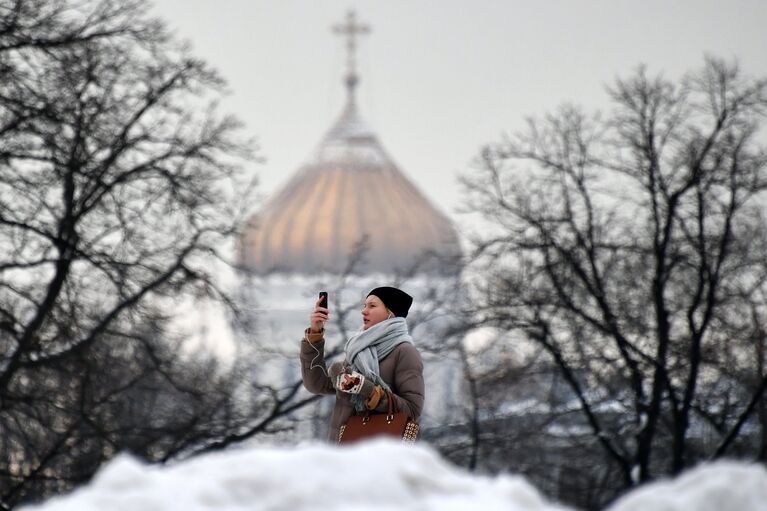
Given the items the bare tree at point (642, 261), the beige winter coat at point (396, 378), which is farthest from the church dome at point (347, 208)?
the beige winter coat at point (396, 378)

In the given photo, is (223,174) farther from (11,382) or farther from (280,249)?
(280,249)

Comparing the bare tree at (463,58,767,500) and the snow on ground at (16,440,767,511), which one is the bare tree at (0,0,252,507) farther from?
the snow on ground at (16,440,767,511)

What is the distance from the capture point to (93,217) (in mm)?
17859

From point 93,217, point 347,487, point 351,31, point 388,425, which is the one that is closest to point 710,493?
point 347,487

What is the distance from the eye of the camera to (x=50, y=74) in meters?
16.9

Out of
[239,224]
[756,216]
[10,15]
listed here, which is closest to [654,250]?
[756,216]

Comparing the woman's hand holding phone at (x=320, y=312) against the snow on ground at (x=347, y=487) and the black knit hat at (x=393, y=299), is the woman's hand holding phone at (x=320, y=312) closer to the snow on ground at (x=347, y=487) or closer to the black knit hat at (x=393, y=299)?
the black knit hat at (x=393, y=299)

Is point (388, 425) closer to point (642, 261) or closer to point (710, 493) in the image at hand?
point (710, 493)

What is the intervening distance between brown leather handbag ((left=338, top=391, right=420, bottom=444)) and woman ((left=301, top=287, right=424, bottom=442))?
23 mm

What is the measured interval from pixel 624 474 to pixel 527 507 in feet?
56.1

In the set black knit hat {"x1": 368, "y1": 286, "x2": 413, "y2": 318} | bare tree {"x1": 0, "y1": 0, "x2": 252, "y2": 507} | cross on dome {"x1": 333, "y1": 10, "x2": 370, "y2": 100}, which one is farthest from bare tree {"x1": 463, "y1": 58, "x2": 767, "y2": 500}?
cross on dome {"x1": 333, "y1": 10, "x2": 370, "y2": 100}

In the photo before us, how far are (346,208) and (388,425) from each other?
11743 cm

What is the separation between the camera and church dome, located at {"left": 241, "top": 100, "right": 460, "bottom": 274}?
4569 inches

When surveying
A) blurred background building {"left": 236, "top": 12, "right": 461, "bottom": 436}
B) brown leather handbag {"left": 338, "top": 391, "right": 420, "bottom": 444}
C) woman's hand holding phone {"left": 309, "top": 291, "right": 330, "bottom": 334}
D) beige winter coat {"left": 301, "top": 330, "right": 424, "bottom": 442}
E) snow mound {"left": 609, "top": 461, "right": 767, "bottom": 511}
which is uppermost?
blurred background building {"left": 236, "top": 12, "right": 461, "bottom": 436}
